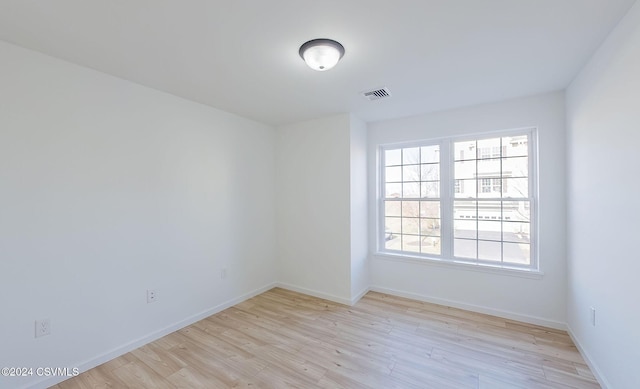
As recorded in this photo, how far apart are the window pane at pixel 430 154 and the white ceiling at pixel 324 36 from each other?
907mm

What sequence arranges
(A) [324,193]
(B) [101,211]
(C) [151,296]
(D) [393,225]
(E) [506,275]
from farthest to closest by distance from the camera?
(D) [393,225]
(A) [324,193]
(E) [506,275]
(C) [151,296]
(B) [101,211]

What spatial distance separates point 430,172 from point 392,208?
72 centimetres

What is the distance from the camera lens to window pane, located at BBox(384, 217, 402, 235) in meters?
3.80

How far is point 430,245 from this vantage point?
3555 mm

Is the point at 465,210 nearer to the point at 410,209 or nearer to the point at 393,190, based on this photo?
the point at 410,209

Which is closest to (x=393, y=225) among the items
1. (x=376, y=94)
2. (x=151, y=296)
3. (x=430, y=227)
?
(x=430, y=227)

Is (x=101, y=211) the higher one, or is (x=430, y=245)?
(x=101, y=211)

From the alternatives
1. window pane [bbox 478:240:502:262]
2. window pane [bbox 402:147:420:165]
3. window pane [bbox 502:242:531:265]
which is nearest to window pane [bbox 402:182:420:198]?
window pane [bbox 402:147:420:165]

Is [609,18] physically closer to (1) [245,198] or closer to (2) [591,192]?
(2) [591,192]

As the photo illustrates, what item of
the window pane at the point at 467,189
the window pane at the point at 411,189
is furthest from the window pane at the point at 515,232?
the window pane at the point at 411,189

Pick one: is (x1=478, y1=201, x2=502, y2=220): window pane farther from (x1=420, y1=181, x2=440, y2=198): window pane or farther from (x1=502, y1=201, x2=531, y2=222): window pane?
(x1=420, y1=181, x2=440, y2=198): window pane

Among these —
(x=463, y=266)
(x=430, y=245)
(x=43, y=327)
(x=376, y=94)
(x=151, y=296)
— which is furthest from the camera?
(x=430, y=245)

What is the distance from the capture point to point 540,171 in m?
2.84

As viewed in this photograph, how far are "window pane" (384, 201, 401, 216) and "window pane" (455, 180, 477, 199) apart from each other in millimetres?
783
